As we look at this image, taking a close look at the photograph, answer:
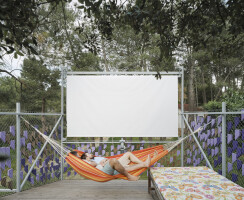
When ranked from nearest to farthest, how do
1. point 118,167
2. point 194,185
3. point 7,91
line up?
point 194,185 < point 118,167 < point 7,91

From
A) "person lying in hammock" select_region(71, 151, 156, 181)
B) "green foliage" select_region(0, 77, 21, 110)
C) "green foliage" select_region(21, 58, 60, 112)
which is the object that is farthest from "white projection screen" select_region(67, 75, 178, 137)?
"green foliage" select_region(0, 77, 21, 110)

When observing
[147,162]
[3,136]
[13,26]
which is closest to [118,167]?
[147,162]

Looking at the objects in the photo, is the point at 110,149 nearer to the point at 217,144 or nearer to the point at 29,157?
the point at 29,157

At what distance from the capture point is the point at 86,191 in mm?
2715

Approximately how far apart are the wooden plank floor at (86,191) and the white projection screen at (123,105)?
0.76m

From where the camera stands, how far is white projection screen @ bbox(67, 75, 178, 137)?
343cm

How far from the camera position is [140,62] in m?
8.42

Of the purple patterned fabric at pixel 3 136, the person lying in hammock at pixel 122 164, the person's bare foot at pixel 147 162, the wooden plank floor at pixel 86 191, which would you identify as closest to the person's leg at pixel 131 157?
the person lying in hammock at pixel 122 164

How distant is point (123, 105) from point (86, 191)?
55.8 inches

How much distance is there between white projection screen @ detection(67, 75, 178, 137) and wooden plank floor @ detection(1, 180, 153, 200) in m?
0.76

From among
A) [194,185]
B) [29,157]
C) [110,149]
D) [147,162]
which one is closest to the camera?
[194,185]

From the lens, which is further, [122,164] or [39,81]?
[39,81]

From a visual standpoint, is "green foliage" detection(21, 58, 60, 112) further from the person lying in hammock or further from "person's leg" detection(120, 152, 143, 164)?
"person's leg" detection(120, 152, 143, 164)

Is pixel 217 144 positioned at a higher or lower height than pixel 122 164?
higher
